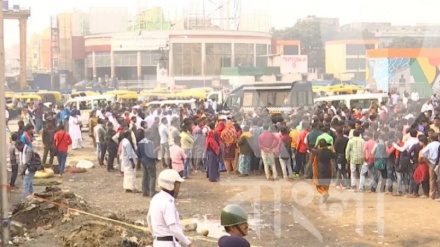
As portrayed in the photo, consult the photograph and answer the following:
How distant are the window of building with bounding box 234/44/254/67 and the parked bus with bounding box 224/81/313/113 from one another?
155 ft

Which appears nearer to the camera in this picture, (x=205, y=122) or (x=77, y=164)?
(x=205, y=122)

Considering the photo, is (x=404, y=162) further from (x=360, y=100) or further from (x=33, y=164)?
(x=360, y=100)

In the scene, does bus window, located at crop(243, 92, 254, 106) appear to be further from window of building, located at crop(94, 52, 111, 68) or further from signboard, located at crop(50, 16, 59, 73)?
signboard, located at crop(50, 16, 59, 73)

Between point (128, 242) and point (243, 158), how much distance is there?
8.80 metres

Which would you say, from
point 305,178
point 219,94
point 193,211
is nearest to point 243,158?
point 305,178

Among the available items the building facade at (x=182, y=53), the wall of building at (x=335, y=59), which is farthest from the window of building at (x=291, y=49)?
the wall of building at (x=335, y=59)

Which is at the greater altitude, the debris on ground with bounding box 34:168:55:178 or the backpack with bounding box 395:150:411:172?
the backpack with bounding box 395:150:411:172

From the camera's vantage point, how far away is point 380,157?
14.4m

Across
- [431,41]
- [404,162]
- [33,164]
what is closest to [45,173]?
[33,164]

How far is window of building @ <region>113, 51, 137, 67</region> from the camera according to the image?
7712 cm

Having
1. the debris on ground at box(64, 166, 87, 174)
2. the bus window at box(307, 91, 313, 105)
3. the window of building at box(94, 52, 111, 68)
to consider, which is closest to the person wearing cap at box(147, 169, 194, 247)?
the debris on ground at box(64, 166, 87, 174)

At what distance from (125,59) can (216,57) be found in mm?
10428

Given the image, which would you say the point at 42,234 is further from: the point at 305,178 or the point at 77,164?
the point at 77,164

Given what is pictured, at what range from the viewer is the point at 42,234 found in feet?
35.4
